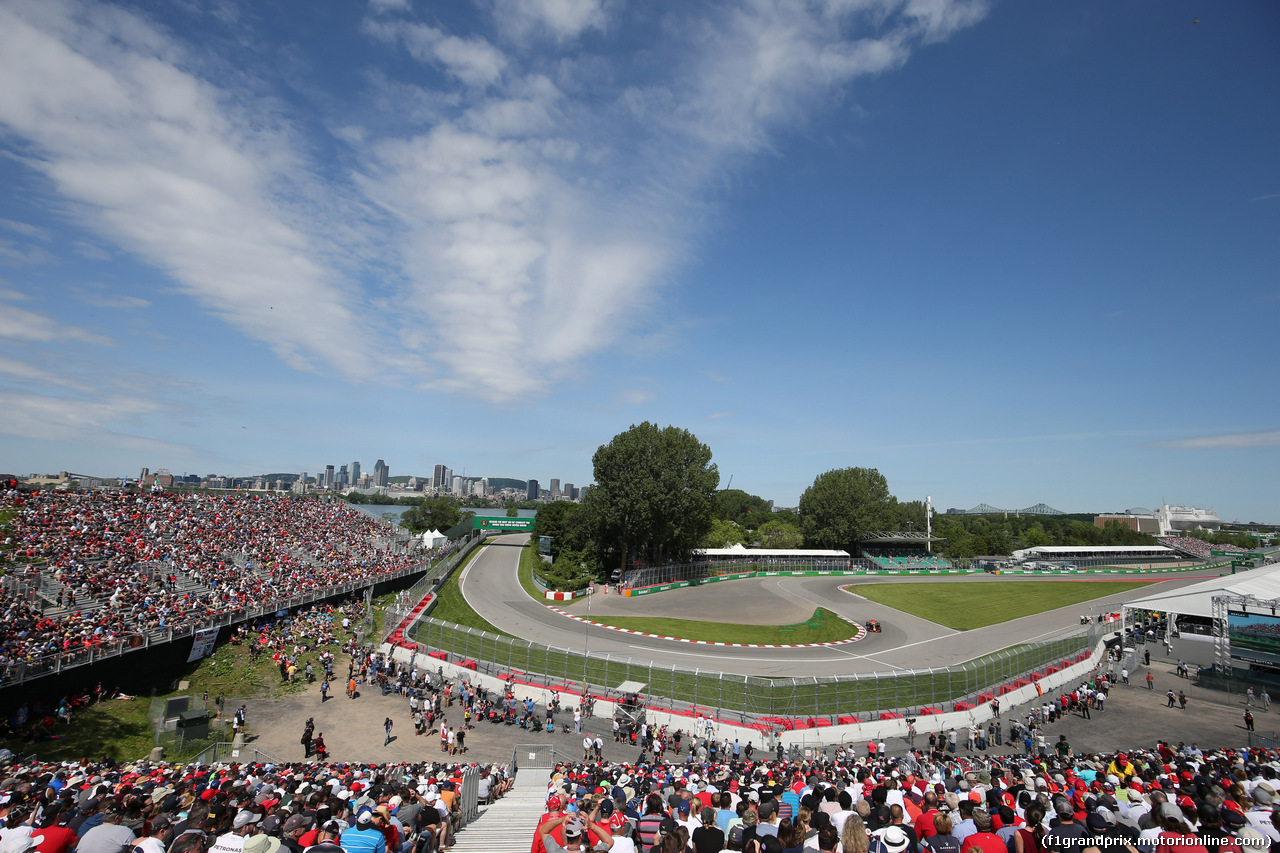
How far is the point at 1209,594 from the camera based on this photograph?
30969mm

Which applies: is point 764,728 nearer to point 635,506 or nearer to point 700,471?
point 635,506

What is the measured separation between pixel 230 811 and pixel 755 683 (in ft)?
52.3

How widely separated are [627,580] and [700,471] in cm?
1302

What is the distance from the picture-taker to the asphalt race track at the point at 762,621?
2805 cm

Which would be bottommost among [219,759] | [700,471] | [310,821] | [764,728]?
[219,759]

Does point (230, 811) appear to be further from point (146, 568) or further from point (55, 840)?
point (146, 568)

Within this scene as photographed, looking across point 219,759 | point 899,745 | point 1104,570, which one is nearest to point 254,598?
point 219,759

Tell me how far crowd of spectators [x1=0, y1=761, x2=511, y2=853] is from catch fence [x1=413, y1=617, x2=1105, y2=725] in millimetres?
9896

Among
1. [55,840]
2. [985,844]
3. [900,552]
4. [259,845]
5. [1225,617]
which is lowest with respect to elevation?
[900,552]

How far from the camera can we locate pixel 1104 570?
A: 77.4 meters

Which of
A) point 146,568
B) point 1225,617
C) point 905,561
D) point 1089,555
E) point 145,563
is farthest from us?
point 1089,555

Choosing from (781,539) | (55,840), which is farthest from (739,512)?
(55,840)

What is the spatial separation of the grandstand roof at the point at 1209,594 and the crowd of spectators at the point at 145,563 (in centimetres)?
4911

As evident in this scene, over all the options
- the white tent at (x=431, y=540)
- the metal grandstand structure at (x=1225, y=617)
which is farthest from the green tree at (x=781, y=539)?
the metal grandstand structure at (x=1225, y=617)
